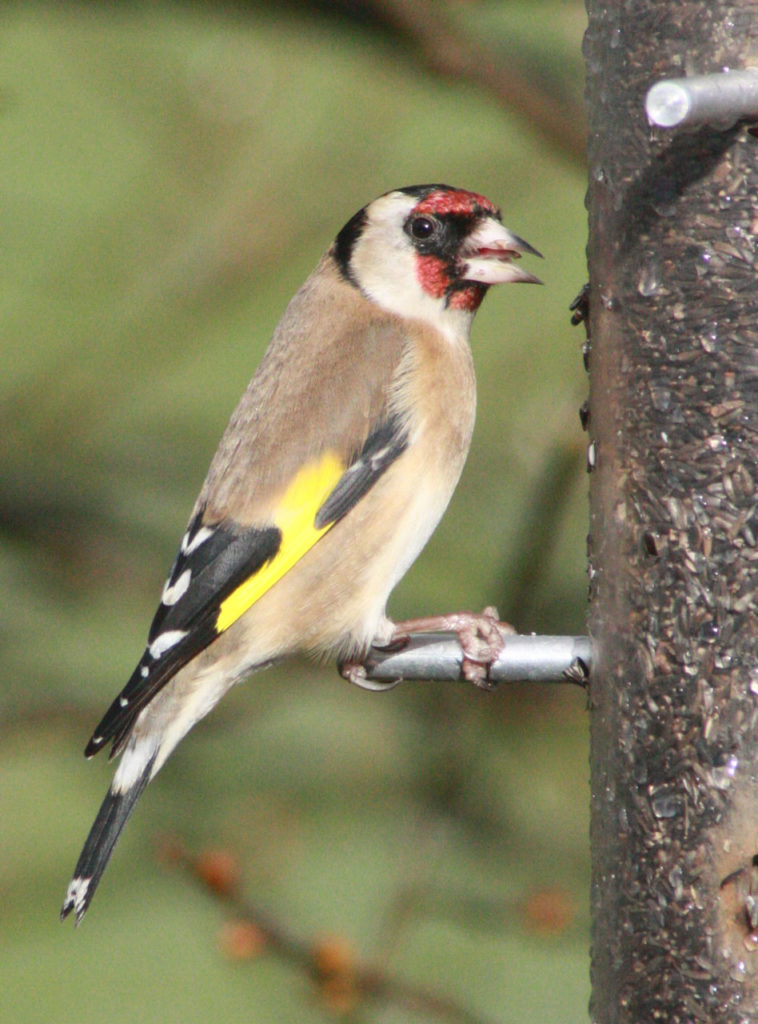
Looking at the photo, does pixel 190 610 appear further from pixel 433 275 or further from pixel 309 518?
pixel 433 275

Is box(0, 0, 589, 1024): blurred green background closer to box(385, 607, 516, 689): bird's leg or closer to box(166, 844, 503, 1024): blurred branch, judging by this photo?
box(166, 844, 503, 1024): blurred branch

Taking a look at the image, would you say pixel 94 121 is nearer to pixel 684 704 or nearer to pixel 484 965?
pixel 484 965

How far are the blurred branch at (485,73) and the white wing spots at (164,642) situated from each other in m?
2.28

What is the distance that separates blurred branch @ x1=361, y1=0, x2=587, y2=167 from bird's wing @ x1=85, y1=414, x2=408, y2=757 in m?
1.73

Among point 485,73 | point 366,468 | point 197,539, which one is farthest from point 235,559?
point 485,73

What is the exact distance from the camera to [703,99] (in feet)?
6.70

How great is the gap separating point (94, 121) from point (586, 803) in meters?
3.30

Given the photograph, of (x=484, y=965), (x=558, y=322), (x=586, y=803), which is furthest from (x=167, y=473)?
(x=484, y=965)

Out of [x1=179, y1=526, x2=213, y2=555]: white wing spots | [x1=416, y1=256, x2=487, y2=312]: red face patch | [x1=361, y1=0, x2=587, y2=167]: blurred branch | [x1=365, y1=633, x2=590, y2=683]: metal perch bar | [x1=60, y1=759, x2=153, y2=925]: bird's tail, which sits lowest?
[x1=60, y1=759, x2=153, y2=925]: bird's tail

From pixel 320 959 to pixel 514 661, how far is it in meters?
2.09

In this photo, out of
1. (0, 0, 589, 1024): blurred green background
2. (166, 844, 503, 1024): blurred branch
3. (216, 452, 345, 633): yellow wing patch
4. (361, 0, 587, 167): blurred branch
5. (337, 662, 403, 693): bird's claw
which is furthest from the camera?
(0, 0, 589, 1024): blurred green background

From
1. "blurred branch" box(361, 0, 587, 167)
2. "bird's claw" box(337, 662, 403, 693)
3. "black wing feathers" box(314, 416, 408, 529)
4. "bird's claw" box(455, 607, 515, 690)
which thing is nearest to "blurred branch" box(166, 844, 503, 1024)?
"bird's claw" box(337, 662, 403, 693)

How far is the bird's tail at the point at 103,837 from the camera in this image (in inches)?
128

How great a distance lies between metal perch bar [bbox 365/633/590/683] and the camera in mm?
2742
